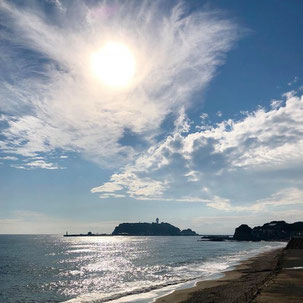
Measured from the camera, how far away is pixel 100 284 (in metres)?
45.3

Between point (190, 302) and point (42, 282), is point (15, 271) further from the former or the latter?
point (190, 302)

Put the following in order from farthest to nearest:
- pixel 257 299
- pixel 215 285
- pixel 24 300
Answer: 1. pixel 215 285
2. pixel 24 300
3. pixel 257 299

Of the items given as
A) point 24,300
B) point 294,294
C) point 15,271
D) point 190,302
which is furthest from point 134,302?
point 15,271

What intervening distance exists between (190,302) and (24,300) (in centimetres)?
1912

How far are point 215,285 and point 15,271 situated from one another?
41.5m

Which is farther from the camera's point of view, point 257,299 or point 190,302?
point 190,302

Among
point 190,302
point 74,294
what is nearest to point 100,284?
point 74,294

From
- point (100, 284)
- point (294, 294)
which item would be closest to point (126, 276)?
point (100, 284)

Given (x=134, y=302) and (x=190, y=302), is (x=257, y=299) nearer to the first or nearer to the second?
(x=190, y=302)

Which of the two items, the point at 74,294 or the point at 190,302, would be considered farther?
the point at 74,294

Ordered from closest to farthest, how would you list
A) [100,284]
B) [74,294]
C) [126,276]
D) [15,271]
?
1. [74,294]
2. [100,284]
3. [126,276]
4. [15,271]

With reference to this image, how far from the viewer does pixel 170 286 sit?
4191 cm

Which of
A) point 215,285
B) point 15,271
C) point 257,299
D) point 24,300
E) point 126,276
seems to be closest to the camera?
point 257,299

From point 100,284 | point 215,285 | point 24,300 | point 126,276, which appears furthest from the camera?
point 126,276
